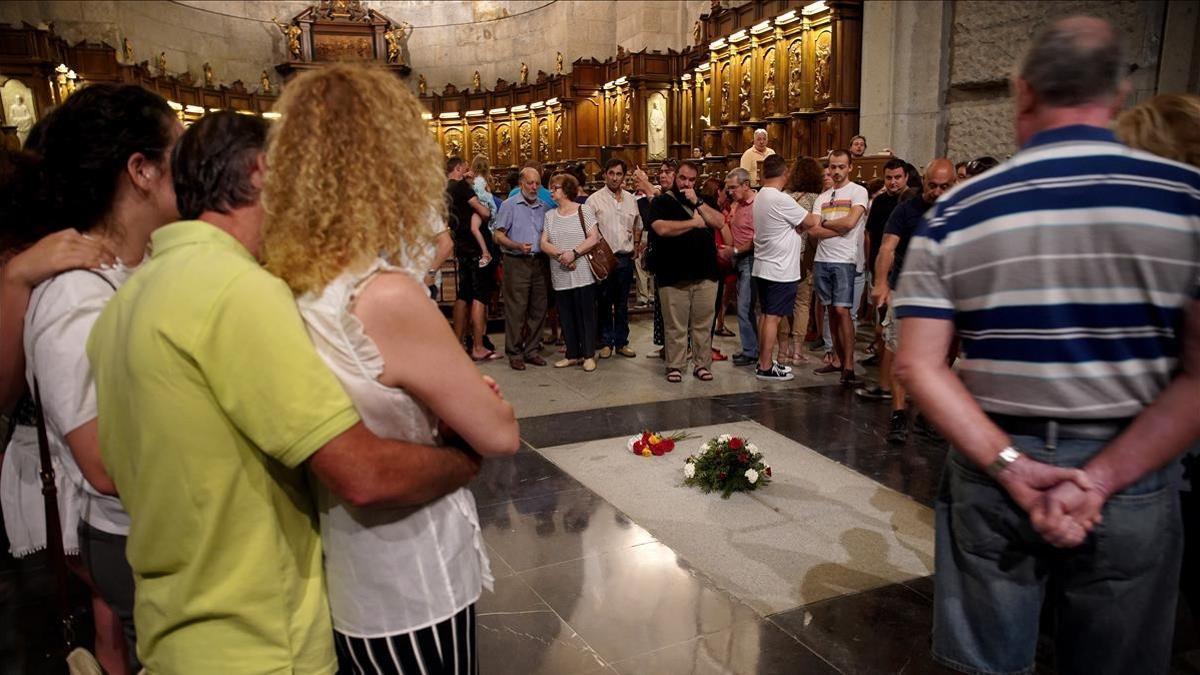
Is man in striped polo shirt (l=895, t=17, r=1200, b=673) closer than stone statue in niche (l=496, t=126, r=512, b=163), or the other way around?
man in striped polo shirt (l=895, t=17, r=1200, b=673)

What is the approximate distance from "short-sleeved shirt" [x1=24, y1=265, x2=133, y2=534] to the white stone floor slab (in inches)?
87.9

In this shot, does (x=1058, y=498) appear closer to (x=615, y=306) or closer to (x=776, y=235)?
(x=776, y=235)

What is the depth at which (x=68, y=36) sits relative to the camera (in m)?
16.3

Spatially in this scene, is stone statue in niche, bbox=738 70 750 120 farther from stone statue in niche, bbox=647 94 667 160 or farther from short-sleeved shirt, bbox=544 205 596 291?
short-sleeved shirt, bbox=544 205 596 291

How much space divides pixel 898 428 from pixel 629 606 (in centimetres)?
264

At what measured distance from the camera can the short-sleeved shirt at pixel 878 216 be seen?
635 cm

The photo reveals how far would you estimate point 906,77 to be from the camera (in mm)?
9938

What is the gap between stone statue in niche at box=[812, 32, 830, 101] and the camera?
1093cm

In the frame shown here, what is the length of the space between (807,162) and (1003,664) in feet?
19.3

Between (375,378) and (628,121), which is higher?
(628,121)

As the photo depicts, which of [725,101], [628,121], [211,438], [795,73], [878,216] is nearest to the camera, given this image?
[211,438]

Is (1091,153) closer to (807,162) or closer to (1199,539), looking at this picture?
(1199,539)

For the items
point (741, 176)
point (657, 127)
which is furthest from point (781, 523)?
point (657, 127)

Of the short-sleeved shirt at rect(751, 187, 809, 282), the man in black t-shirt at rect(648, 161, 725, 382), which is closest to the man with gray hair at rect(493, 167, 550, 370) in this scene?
the man in black t-shirt at rect(648, 161, 725, 382)
